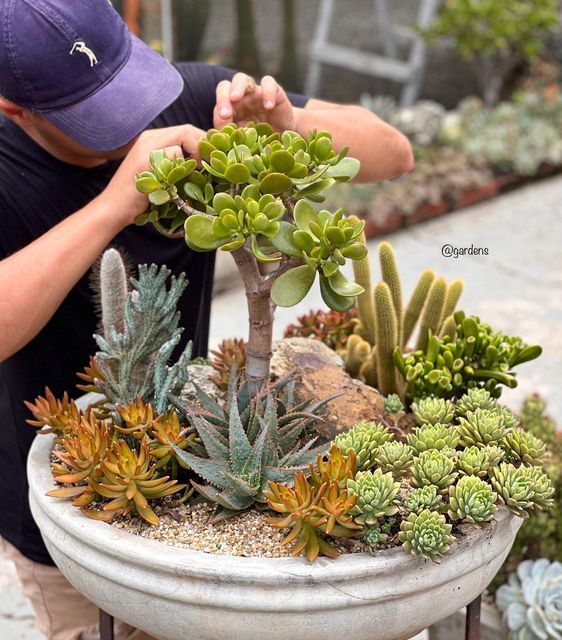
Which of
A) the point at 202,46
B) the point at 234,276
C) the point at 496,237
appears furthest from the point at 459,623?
the point at 202,46

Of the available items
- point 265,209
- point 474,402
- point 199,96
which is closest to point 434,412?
point 474,402

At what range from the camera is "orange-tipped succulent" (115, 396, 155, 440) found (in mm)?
1268

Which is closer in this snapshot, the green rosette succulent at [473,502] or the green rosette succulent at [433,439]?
the green rosette succulent at [473,502]

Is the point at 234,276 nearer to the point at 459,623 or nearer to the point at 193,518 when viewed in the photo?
the point at 459,623

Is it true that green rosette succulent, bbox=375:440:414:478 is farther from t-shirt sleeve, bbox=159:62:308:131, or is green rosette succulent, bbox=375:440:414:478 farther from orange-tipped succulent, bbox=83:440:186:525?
t-shirt sleeve, bbox=159:62:308:131

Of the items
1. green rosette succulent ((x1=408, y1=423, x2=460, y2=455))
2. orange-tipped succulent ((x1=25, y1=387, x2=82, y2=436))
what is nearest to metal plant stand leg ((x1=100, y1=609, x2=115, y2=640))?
orange-tipped succulent ((x1=25, y1=387, x2=82, y2=436))

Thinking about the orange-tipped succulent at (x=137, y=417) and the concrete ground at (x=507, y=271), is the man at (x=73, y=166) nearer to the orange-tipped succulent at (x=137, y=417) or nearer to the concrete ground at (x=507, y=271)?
the orange-tipped succulent at (x=137, y=417)

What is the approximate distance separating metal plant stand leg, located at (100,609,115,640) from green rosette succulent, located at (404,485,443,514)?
1.50 ft

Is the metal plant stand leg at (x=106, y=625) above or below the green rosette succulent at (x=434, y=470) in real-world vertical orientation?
below

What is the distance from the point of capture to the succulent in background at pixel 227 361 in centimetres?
149

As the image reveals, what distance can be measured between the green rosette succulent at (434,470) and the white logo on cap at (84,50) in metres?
0.74

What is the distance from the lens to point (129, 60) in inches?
58.8

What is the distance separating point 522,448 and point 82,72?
0.83m

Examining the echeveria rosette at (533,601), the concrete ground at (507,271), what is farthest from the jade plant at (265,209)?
the concrete ground at (507,271)
